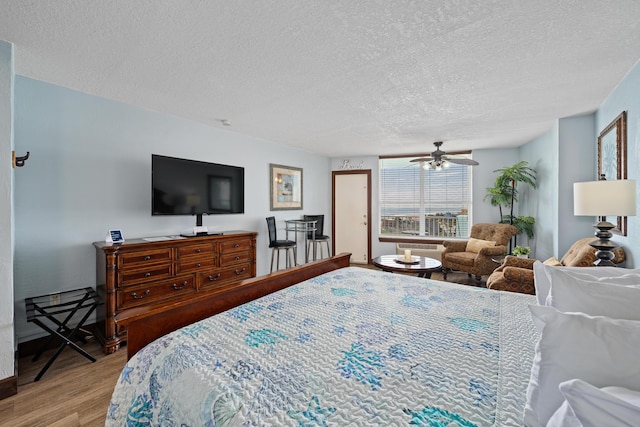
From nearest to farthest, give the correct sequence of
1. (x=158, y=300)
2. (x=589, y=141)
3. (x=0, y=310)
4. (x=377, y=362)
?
(x=377, y=362) → (x=0, y=310) → (x=158, y=300) → (x=589, y=141)

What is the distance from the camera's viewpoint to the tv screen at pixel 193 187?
10.4 ft

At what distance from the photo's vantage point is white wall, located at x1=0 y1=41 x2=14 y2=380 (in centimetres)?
196

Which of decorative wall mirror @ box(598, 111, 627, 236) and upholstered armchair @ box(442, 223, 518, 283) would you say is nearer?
decorative wall mirror @ box(598, 111, 627, 236)

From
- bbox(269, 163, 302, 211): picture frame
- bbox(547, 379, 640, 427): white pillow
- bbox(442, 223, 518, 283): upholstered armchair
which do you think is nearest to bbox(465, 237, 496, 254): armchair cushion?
bbox(442, 223, 518, 283): upholstered armchair

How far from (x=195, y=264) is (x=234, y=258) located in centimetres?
54

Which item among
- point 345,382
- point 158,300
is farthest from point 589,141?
point 158,300

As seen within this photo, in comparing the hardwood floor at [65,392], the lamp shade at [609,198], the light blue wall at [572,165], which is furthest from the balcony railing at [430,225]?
the hardwood floor at [65,392]

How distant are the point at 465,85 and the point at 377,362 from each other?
253 centimetres

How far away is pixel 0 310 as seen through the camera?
1.98 m

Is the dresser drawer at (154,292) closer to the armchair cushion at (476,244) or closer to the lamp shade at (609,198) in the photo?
the lamp shade at (609,198)

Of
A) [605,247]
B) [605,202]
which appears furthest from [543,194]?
[605,202]

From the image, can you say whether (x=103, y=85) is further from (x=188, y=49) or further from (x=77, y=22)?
(x=188, y=49)

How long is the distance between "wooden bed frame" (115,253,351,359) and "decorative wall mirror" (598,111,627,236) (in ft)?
9.38

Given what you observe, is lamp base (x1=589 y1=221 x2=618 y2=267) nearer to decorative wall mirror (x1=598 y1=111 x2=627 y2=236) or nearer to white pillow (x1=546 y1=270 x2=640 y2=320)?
decorative wall mirror (x1=598 y1=111 x2=627 y2=236)
